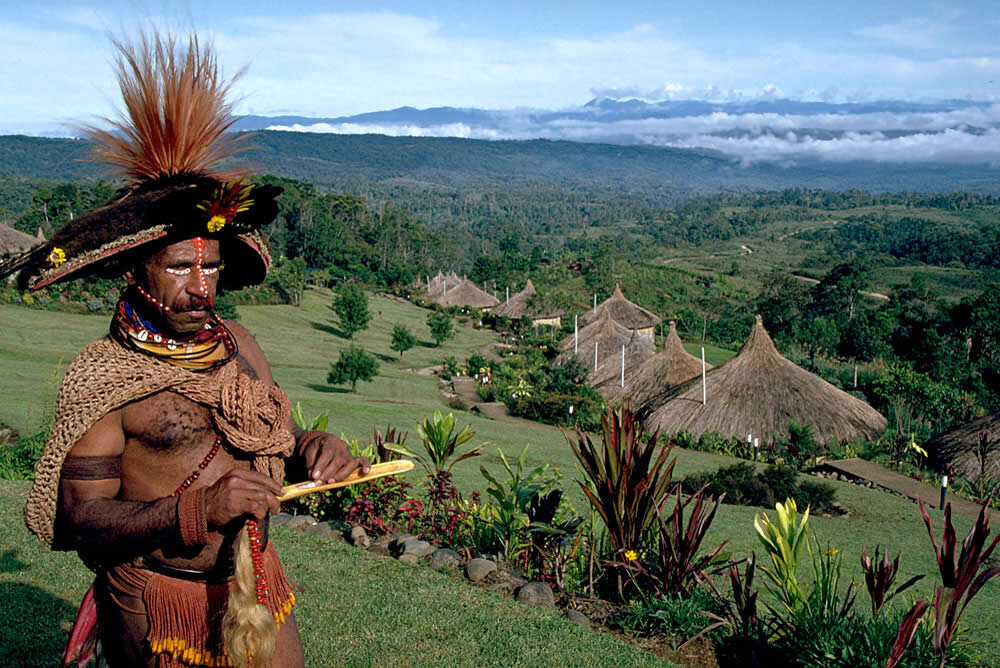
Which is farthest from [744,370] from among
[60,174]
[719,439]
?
[60,174]

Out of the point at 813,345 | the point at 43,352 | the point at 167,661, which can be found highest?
the point at 167,661

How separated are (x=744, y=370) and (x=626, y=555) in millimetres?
17318

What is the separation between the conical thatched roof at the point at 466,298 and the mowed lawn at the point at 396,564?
1079 inches

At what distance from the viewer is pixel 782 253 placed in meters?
101

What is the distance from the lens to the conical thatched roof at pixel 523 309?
49.2 meters

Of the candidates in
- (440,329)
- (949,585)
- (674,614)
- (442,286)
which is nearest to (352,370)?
(440,329)

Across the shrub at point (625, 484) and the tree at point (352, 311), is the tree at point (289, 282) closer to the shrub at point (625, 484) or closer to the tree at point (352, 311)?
the tree at point (352, 311)

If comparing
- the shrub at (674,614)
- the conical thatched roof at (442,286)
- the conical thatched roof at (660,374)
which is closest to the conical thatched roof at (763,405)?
the conical thatched roof at (660,374)

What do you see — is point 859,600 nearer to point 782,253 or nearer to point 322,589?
point 322,589

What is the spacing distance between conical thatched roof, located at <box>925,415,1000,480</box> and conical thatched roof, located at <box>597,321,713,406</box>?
6.77 metres

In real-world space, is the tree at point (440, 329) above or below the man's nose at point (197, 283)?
below

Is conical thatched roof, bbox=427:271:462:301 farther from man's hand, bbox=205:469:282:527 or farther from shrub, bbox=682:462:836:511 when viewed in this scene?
man's hand, bbox=205:469:282:527

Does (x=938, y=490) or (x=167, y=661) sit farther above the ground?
(x=167, y=661)

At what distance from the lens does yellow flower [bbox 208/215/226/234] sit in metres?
2.41
